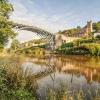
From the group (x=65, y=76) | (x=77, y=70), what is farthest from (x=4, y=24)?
(x=77, y=70)

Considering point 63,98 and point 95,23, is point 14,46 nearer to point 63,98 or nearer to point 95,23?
point 95,23

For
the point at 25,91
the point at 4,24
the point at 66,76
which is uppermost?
the point at 4,24

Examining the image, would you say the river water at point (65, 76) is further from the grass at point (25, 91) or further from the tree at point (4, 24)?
the tree at point (4, 24)

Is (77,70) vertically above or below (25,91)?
below

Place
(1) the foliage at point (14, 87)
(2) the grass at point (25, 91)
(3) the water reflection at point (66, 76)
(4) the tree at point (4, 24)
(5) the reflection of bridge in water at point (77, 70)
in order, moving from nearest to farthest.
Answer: (2) the grass at point (25, 91), (1) the foliage at point (14, 87), (4) the tree at point (4, 24), (3) the water reflection at point (66, 76), (5) the reflection of bridge in water at point (77, 70)

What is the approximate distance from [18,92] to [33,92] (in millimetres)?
1016

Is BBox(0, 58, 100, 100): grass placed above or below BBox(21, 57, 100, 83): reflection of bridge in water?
above

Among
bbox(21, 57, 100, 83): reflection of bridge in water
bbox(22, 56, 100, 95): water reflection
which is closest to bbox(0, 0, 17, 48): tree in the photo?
bbox(22, 56, 100, 95): water reflection

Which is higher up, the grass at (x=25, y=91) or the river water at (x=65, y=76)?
the grass at (x=25, y=91)

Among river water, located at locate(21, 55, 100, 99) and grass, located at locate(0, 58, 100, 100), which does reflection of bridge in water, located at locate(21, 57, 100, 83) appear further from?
grass, located at locate(0, 58, 100, 100)

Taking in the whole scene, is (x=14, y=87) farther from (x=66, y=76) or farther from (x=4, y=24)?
(x=66, y=76)

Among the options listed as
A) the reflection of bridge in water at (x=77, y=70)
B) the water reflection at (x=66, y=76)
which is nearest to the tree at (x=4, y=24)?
the water reflection at (x=66, y=76)

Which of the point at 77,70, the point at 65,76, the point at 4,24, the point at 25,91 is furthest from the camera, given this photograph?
the point at 77,70

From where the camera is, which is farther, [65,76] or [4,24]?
[65,76]
